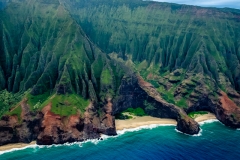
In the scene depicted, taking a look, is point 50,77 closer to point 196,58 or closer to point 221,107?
point 221,107

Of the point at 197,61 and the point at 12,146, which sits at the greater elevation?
the point at 197,61

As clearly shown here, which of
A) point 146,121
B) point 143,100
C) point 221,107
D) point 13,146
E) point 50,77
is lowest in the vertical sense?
point 13,146

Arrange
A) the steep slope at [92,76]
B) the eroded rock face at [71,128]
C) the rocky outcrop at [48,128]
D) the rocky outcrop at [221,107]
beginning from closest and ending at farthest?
the eroded rock face at [71,128] < the rocky outcrop at [48,128] < the steep slope at [92,76] < the rocky outcrop at [221,107]

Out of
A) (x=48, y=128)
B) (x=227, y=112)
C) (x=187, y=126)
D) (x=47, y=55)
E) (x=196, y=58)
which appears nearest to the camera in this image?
(x=48, y=128)

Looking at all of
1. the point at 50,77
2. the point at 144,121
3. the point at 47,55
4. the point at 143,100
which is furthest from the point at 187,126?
the point at 47,55

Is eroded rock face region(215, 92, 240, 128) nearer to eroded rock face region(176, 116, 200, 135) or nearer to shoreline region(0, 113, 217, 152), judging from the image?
shoreline region(0, 113, 217, 152)

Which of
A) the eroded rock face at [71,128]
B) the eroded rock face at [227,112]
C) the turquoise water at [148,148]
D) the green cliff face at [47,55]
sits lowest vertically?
the turquoise water at [148,148]

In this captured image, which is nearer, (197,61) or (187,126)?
(187,126)

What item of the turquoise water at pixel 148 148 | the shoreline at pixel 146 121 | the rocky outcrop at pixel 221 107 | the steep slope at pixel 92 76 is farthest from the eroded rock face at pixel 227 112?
the turquoise water at pixel 148 148

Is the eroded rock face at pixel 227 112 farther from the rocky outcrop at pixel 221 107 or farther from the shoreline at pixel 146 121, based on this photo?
the shoreline at pixel 146 121
